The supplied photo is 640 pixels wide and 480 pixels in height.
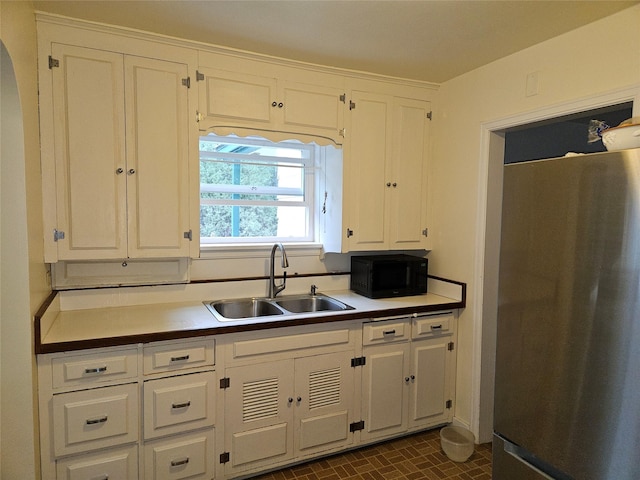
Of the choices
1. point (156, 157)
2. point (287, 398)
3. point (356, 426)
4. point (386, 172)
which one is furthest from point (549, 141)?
point (156, 157)

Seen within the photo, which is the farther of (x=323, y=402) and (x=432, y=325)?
(x=432, y=325)

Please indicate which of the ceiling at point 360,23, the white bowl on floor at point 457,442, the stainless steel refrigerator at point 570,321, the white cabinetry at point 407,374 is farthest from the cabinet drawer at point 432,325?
the ceiling at point 360,23

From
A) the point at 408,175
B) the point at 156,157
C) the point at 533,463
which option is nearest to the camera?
the point at 533,463

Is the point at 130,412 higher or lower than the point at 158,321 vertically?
lower

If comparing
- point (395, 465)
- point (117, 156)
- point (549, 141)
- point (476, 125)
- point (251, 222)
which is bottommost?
point (395, 465)

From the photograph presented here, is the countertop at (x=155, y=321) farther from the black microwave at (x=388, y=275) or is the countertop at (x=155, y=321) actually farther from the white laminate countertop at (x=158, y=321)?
the black microwave at (x=388, y=275)

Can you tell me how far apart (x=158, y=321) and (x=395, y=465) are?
1608 mm

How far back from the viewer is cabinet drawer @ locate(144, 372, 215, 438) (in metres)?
1.99

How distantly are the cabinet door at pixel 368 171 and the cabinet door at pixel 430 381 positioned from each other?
0.77 m

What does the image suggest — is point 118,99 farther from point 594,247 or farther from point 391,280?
point 594,247

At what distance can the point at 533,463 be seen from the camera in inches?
60.2

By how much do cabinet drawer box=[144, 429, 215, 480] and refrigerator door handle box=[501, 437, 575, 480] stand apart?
1.42 metres

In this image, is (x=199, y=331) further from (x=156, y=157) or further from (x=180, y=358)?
(x=156, y=157)

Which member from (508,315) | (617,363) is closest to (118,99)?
(508,315)
